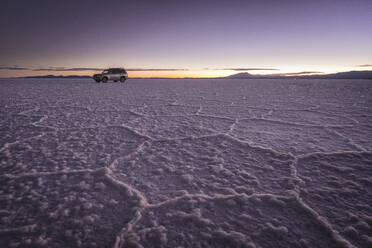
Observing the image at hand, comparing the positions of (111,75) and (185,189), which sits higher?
(111,75)

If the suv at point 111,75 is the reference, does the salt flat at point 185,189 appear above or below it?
below

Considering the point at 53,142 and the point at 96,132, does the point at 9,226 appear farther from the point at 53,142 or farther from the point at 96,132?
the point at 96,132

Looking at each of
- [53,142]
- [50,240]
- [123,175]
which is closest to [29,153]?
[53,142]

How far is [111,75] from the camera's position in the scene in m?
15.2

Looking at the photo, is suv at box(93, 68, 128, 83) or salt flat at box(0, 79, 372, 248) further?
suv at box(93, 68, 128, 83)

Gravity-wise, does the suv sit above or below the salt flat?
above

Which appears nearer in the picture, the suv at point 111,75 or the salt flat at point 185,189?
the salt flat at point 185,189

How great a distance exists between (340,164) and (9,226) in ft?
7.08

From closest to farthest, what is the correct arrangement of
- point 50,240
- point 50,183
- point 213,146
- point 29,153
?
point 50,240, point 50,183, point 29,153, point 213,146

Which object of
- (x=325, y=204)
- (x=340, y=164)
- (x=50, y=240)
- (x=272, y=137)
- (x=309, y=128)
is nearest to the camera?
(x=50, y=240)

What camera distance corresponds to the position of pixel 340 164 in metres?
1.57

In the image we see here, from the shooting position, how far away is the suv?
14711 mm

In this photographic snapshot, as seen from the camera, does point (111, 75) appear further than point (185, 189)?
Yes

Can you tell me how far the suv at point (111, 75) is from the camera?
1471 cm
